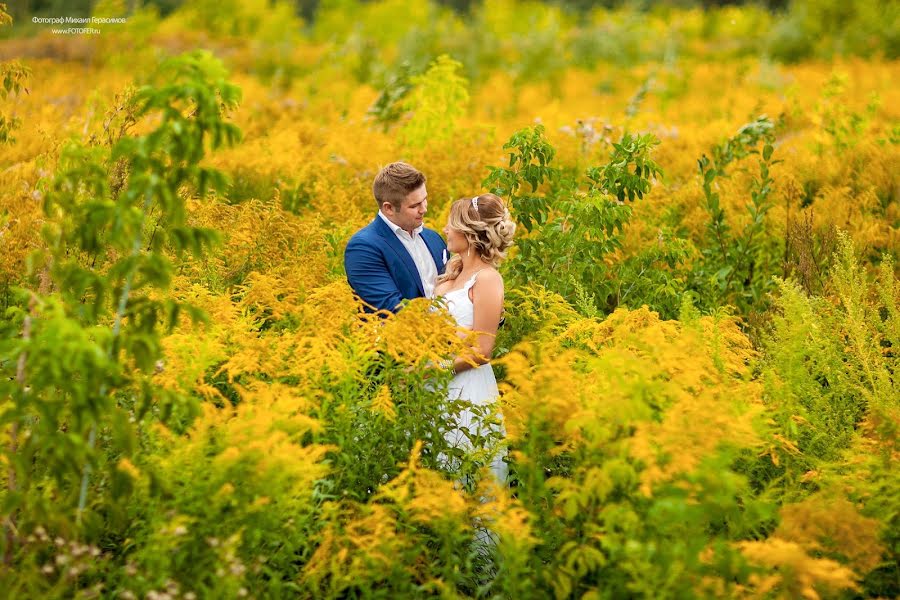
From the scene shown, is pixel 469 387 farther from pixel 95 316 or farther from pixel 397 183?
pixel 95 316

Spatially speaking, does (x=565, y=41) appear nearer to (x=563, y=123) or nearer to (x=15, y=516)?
(x=563, y=123)

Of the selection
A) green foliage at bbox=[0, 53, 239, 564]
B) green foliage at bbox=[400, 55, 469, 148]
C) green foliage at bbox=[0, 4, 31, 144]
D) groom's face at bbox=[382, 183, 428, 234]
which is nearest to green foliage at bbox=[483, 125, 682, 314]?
groom's face at bbox=[382, 183, 428, 234]

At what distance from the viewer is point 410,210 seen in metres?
4.43

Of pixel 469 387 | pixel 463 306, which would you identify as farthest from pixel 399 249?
pixel 469 387

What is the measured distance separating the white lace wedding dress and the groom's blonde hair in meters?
0.58

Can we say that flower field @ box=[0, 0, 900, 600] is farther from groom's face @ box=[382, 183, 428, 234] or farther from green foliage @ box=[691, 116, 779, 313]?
groom's face @ box=[382, 183, 428, 234]

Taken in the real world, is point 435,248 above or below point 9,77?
below

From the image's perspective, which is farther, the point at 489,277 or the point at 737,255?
the point at 737,255

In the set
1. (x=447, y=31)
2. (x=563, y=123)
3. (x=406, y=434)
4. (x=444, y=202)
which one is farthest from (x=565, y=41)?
(x=406, y=434)

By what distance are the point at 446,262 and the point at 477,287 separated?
27.4 inches

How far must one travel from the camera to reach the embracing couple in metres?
3.99

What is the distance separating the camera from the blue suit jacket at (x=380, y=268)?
14.2 ft

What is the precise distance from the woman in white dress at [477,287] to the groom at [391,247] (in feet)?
0.90

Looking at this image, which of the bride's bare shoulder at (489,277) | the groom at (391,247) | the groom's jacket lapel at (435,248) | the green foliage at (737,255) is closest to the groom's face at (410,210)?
the groom at (391,247)
